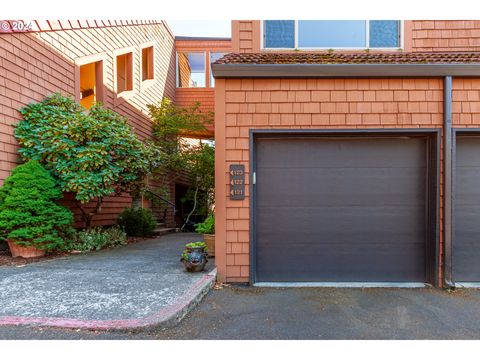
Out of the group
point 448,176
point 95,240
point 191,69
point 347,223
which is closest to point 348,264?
point 347,223

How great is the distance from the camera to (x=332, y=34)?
5.26m

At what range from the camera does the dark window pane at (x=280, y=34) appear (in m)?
5.19

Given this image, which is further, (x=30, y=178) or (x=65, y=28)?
(x=65, y=28)

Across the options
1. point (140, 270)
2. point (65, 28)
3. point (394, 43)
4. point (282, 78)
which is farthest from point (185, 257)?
point (65, 28)

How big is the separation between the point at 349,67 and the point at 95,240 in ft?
19.8

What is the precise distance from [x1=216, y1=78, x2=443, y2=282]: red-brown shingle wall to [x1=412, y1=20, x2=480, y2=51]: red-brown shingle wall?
1247 millimetres

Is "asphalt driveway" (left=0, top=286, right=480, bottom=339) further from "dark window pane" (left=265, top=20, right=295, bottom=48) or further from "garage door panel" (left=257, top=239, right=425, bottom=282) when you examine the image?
"dark window pane" (left=265, top=20, right=295, bottom=48)

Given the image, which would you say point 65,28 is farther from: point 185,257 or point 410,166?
point 410,166

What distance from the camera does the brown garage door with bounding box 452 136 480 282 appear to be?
4.58 metres

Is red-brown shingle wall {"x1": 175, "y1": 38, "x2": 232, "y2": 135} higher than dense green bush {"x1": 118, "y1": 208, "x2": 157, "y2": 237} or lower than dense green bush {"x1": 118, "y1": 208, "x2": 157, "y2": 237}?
higher

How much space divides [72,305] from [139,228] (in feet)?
17.9

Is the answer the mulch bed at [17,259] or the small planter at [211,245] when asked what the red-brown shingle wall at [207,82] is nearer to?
the small planter at [211,245]

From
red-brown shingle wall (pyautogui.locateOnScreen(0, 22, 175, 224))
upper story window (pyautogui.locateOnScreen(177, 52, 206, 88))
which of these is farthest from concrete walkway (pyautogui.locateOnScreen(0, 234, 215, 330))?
upper story window (pyautogui.locateOnScreen(177, 52, 206, 88))

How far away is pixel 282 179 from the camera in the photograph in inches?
184
